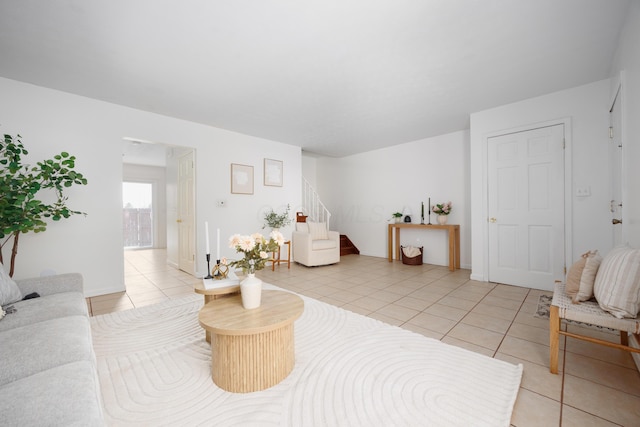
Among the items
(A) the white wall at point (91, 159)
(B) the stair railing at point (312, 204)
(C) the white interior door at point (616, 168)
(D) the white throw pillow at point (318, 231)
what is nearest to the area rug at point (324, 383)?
(A) the white wall at point (91, 159)

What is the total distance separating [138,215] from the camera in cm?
801

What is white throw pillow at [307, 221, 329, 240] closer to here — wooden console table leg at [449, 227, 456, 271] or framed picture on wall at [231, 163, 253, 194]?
framed picture on wall at [231, 163, 253, 194]

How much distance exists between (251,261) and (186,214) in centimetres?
348

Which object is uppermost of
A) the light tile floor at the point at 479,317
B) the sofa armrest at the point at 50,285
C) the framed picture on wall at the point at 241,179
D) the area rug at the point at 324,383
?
the framed picture on wall at the point at 241,179

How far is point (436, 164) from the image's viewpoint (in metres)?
5.08

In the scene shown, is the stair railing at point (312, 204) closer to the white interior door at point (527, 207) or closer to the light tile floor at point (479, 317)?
the light tile floor at point (479, 317)

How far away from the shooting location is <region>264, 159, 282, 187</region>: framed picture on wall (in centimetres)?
511

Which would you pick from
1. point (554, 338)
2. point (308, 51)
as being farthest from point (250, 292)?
point (308, 51)

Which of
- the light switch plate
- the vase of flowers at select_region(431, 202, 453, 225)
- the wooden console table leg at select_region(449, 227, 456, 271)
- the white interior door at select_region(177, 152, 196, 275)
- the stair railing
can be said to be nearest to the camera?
the light switch plate

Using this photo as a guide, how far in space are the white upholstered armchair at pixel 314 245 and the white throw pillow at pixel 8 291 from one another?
357cm

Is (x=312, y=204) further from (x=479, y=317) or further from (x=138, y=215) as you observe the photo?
(x=138, y=215)

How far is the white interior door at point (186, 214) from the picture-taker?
4.39 metres

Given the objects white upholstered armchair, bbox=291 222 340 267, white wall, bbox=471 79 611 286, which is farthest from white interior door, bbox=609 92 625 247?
white upholstered armchair, bbox=291 222 340 267

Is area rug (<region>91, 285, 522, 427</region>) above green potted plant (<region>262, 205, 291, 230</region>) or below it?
below
